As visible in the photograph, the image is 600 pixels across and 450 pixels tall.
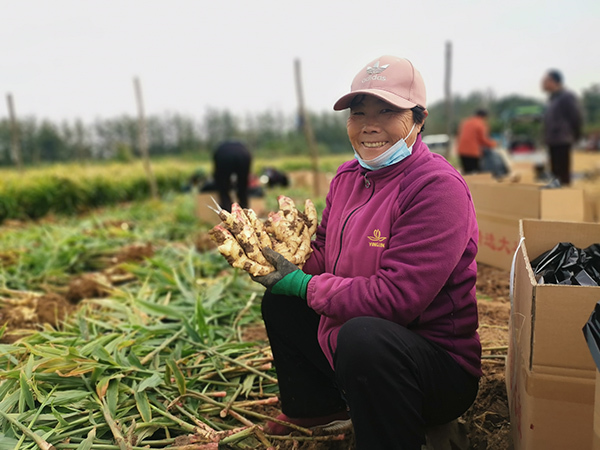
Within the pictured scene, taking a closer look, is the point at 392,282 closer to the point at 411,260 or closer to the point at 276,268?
the point at 411,260

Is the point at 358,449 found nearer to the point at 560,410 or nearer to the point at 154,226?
the point at 560,410

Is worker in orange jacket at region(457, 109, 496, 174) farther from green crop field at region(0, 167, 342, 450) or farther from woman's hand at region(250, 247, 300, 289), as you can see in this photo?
woman's hand at region(250, 247, 300, 289)

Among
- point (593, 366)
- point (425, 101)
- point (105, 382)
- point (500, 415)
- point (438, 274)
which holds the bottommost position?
point (500, 415)

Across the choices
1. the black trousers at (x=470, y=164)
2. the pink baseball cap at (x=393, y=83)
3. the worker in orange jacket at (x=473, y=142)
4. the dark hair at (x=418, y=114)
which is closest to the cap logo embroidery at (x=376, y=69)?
the pink baseball cap at (x=393, y=83)

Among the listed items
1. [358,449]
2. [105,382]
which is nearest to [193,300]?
[105,382]

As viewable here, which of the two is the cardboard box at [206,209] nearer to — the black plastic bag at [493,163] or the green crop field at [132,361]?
the green crop field at [132,361]

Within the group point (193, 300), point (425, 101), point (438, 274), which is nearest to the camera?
point (438, 274)

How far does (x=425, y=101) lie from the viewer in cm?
140

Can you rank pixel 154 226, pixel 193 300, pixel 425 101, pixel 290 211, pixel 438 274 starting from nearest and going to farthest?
pixel 438 274 → pixel 425 101 → pixel 290 211 → pixel 193 300 → pixel 154 226

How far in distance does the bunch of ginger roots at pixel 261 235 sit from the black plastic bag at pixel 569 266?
0.68 meters

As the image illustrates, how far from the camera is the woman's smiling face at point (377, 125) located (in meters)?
1.37

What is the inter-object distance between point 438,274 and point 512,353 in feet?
1.58

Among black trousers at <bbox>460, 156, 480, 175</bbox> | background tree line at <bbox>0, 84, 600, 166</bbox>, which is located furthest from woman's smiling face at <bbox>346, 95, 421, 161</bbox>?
background tree line at <bbox>0, 84, 600, 166</bbox>

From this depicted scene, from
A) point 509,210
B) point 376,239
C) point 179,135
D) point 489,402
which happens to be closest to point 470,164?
point 509,210
